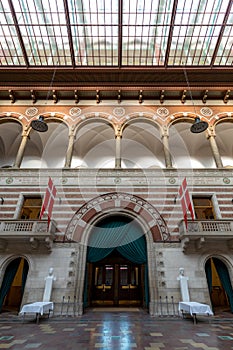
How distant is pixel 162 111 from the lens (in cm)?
1558

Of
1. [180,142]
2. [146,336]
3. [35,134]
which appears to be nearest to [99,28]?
[35,134]

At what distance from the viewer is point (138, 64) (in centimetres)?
1514

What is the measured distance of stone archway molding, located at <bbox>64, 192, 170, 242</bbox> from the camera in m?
11.1

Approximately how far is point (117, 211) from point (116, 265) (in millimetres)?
4119

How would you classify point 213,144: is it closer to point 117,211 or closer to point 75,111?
point 117,211

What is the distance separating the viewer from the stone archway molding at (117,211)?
1108 centimetres

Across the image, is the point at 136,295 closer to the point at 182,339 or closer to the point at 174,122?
the point at 182,339

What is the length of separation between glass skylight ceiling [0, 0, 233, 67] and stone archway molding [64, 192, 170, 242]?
978 cm

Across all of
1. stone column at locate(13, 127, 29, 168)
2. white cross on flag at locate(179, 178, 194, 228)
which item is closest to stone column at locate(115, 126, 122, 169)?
white cross on flag at locate(179, 178, 194, 228)

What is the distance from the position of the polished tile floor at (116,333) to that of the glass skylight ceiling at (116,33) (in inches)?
598

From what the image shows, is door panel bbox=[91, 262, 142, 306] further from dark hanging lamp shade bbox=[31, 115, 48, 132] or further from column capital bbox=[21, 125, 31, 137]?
column capital bbox=[21, 125, 31, 137]

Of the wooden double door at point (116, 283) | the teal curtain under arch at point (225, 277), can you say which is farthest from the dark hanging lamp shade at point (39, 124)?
the teal curtain under arch at point (225, 277)

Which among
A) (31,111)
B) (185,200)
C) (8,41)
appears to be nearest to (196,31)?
(185,200)

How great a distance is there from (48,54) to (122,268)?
15.5 m
